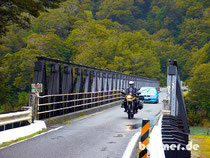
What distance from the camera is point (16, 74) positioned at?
6588 cm

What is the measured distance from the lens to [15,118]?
1015 cm

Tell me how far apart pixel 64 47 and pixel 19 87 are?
23316 mm

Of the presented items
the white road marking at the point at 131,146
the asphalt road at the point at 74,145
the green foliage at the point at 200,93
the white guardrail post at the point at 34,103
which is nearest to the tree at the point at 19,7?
the white guardrail post at the point at 34,103

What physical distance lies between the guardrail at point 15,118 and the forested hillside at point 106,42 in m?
6.96

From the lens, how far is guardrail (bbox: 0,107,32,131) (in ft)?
31.0

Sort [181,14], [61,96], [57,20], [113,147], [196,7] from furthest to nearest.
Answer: [181,14], [196,7], [57,20], [61,96], [113,147]

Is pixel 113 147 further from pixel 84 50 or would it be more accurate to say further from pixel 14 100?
pixel 84 50

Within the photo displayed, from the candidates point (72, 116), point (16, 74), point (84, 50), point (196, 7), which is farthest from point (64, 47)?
point (196, 7)

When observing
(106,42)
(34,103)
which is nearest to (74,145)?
(34,103)

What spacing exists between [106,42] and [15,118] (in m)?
73.4

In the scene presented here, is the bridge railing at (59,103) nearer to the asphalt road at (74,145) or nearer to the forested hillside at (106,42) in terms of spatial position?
the asphalt road at (74,145)

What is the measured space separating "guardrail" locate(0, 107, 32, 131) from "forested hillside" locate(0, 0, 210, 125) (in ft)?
22.8

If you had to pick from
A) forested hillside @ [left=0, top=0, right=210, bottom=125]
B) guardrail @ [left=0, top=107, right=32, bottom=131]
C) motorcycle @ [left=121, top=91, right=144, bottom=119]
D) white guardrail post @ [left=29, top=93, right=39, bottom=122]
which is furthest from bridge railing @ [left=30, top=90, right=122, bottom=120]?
forested hillside @ [left=0, top=0, right=210, bottom=125]

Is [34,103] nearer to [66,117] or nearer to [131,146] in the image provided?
[66,117]
